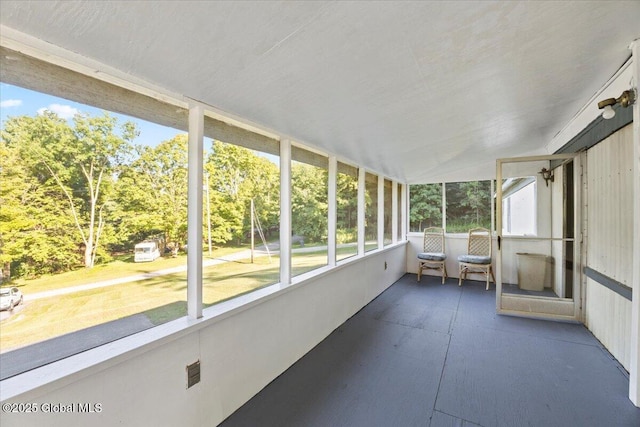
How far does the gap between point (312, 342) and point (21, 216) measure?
233 cm

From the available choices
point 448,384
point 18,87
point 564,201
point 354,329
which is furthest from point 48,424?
point 564,201

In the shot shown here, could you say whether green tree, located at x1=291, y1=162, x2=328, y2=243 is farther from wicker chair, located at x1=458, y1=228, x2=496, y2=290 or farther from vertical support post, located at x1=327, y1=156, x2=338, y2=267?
wicker chair, located at x1=458, y1=228, x2=496, y2=290

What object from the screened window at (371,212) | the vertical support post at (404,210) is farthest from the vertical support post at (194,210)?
the vertical support post at (404,210)

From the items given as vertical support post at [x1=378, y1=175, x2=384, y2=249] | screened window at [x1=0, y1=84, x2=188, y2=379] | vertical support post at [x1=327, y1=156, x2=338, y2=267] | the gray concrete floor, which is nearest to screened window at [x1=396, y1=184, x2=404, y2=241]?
vertical support post at [x1=378, y1=175, x2=384, y2=249]

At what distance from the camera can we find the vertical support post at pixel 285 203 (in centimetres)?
252

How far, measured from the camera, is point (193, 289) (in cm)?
170

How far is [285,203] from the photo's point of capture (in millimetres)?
2535

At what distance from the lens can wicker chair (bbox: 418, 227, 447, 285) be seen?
538cm

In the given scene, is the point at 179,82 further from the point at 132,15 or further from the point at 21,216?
the point at 21,216

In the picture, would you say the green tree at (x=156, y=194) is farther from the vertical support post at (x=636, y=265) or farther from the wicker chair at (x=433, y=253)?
the wicker chair at (x=433, y=253)

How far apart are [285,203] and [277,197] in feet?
0.30

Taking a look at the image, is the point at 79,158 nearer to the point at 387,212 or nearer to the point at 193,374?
the point at 193,374

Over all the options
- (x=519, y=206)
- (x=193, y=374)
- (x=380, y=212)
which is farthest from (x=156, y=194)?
(x=519, y=206)

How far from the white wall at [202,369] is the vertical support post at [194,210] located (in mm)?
186
